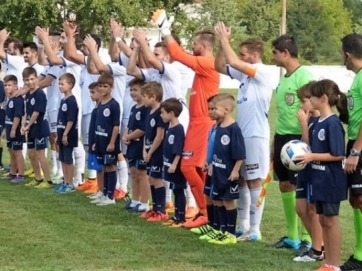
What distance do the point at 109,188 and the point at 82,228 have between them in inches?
76.4

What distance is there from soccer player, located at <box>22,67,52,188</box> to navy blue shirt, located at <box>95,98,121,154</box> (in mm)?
1666

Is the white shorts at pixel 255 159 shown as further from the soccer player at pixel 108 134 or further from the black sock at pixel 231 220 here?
the soccer player at pixel 108 134

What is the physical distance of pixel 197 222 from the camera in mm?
9625

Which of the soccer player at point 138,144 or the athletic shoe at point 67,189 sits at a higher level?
the soccer player at point 138,144

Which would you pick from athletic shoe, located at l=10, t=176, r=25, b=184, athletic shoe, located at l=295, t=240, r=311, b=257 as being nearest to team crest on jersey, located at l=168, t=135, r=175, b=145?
athletic shoe, located at l=295, t=240, r=311, b=257

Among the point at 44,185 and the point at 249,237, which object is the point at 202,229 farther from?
the point at 44,185

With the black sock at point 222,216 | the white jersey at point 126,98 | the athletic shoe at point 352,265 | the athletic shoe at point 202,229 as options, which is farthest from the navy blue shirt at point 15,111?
the athletic shoe at point 352,265

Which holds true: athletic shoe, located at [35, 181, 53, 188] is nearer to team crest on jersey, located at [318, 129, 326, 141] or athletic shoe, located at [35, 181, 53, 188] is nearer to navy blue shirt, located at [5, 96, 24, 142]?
Result: navy blue shirt, located at [5, 96, 24, 142]

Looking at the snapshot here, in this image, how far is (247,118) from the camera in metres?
8.90

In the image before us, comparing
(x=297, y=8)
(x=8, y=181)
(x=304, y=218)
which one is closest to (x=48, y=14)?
(x=8, y=181)

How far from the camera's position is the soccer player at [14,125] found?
13.0 m

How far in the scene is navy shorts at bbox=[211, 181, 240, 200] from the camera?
8648 millimetres

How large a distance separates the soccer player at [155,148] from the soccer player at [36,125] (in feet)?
9.24

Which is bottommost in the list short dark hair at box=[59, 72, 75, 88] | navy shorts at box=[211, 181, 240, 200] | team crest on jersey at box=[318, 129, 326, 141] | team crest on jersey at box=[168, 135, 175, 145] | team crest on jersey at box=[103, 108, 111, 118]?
navy shorts at box=[211, 181, 240, 200]
